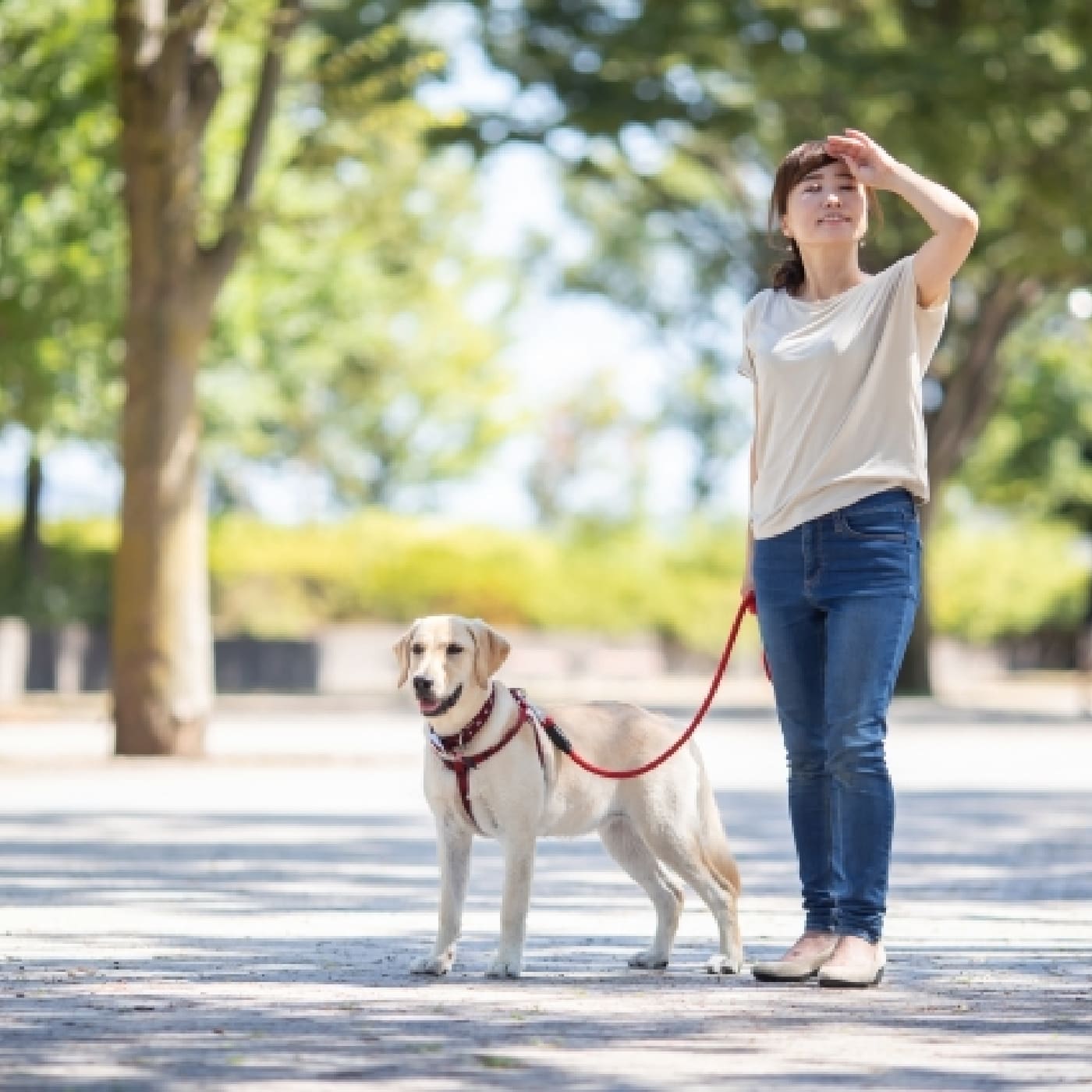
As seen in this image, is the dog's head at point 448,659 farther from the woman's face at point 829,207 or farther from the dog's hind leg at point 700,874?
the woman's face at point 829,207

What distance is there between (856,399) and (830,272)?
0.43m

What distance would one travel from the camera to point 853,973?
703 cm

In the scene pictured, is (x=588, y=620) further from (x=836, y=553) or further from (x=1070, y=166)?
(x=836, y=553)

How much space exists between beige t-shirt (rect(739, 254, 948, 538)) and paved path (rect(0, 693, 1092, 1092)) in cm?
140

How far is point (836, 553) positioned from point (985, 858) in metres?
5.27

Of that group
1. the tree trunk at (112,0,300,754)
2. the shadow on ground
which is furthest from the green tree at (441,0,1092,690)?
the shadow on ground

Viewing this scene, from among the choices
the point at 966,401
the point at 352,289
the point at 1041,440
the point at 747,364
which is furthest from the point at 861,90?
the point at 1041,440

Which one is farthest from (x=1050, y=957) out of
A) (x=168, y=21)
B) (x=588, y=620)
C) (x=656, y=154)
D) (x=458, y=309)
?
(x=458, y=309)

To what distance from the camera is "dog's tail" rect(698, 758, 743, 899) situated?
7.75m

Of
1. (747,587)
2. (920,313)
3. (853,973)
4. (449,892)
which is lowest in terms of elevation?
(853,973)

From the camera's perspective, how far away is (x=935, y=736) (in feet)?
84.1

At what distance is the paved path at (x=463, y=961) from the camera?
555cm

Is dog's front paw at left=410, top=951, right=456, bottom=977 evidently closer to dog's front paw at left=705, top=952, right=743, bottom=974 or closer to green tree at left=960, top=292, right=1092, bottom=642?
dog's front paw at left=705, top=952, right=743, bottom=974

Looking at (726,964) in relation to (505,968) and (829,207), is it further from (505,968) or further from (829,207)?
(829,207)
